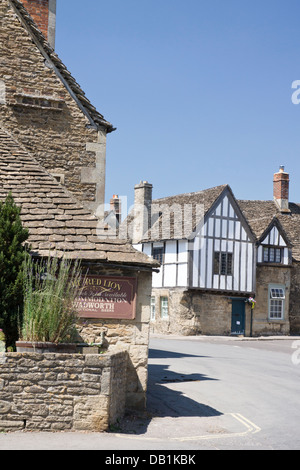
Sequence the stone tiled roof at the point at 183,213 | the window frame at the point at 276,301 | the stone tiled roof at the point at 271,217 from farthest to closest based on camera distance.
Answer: the stone tiled roof at the point at 271,217 → the window frame at the point at 276,301 → the stone tiled roof at the point at 183,213

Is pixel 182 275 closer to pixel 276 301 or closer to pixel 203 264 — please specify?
pixel 203 264

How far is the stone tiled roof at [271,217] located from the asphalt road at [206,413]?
16044mm

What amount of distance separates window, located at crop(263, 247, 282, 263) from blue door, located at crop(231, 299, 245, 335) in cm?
299

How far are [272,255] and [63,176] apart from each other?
Result: 21.3m

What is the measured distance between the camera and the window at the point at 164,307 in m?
31.8

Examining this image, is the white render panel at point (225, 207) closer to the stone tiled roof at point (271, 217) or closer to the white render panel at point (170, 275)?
the stone tiled roof at point (271, 217)

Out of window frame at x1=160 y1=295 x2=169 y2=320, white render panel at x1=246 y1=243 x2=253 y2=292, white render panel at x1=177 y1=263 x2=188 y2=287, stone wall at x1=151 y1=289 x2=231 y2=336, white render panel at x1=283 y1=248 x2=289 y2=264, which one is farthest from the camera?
white render panel at x1=283 y1=248 x2=289 y2=264

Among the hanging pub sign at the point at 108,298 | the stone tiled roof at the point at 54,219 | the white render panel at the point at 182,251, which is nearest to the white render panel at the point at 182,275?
the white render panel at the point at 182,251

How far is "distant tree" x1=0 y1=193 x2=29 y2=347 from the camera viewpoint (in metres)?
9.41

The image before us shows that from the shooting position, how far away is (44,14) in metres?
17.1

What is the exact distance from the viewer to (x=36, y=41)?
1474 centimetres

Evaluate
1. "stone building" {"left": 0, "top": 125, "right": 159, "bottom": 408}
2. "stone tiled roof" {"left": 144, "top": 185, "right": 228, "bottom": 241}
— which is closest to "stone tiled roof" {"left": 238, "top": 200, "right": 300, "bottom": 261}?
"stone tiled roof" {"left": 144, "top": 185, "right": 228, "bottom": 241}

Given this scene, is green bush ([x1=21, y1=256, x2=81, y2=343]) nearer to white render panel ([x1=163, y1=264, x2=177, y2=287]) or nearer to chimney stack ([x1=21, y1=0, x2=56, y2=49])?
chimney stack ([x1=21, y1=0, x2=56, y2=49])
